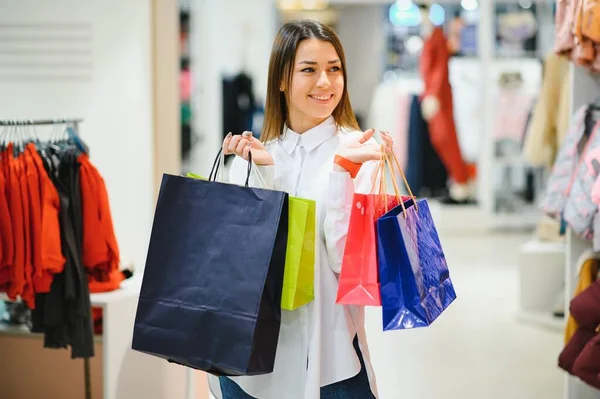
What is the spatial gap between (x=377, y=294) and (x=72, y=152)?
5.70ft

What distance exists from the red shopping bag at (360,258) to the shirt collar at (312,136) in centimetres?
26

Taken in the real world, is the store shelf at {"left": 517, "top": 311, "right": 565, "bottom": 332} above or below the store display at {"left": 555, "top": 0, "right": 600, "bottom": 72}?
below

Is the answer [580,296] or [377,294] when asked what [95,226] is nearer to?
[377,294]

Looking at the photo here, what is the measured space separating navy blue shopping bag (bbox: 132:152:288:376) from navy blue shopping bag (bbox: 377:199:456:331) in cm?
A: 23

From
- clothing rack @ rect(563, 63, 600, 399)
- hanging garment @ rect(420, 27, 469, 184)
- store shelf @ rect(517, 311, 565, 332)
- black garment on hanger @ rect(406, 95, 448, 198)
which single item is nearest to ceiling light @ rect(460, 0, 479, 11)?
hanging garment @ rect(420, 27, 469, 184)

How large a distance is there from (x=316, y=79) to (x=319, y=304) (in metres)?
0.55

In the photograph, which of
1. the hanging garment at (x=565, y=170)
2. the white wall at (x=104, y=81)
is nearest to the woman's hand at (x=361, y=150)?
the hanging garment at (x=565, y=170)

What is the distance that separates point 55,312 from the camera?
3432 mm

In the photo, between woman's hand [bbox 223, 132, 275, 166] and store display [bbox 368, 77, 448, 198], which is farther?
store display [bbox 368, 77, 448, 198]

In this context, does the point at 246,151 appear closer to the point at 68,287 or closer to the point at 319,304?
the point at 319,304

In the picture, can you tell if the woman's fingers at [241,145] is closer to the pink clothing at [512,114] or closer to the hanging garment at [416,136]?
the hanging garment at [416,136]

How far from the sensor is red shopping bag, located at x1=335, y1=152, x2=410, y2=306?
6.84ft

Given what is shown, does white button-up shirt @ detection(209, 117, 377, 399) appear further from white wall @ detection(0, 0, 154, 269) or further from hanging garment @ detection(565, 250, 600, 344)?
white wall @ detection(0, 0, 154, 269)

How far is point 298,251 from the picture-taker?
2076mm
